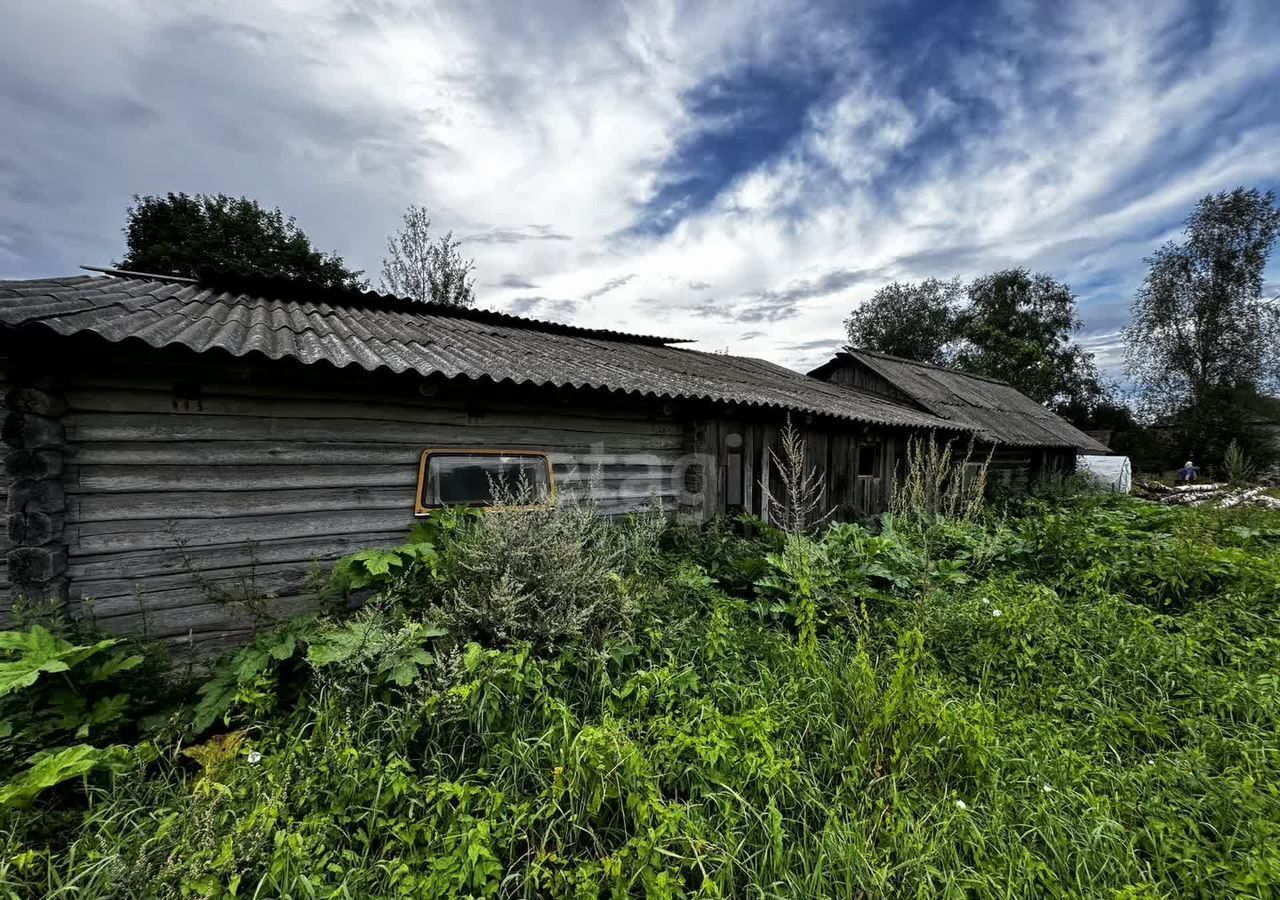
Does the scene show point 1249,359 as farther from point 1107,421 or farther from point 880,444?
point 880,444

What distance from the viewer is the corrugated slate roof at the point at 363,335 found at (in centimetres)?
348

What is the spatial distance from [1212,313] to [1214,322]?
46cm

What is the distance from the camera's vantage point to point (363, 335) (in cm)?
508

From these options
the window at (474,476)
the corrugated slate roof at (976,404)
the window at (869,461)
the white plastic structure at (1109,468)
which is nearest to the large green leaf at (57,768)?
the window at (474,476)

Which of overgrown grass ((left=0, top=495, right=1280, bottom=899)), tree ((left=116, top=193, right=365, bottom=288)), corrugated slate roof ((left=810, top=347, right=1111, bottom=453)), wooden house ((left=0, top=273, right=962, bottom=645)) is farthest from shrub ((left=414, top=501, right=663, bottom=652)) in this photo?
tree ((left=116, top=193, right=365, bottom=288))

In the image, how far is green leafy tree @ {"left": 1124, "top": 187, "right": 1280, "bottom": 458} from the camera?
22.9 metres

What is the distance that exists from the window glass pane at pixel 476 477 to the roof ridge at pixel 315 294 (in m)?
3.22

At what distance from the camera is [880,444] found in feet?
31.4

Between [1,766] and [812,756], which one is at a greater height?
[1,766]

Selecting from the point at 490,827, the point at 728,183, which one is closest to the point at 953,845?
the point at 490,827

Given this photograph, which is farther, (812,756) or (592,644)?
(592,644)

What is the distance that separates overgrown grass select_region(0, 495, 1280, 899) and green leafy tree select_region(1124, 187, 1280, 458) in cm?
2967

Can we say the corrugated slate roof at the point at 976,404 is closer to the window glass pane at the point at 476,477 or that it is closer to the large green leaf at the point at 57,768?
the window glass pane at the point at 476,477

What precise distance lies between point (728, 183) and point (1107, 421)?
30006 mm
